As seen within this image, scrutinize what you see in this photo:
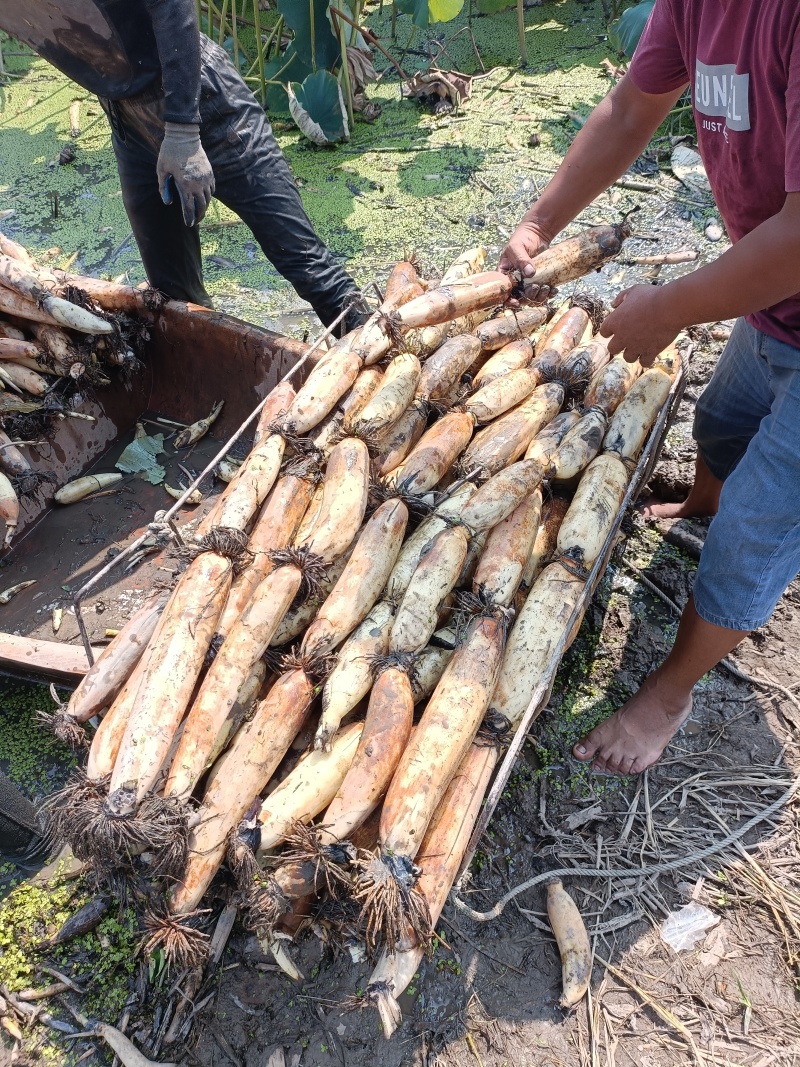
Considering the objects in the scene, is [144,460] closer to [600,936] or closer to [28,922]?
[28,922]

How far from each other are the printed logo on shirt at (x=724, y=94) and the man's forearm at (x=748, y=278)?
1.07ft

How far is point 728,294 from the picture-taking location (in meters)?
1.63

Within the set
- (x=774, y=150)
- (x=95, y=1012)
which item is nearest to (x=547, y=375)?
(x=774, y=150)

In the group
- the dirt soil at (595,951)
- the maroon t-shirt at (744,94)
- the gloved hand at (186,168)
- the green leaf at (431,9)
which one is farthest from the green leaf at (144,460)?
the green leaf at (431,9)

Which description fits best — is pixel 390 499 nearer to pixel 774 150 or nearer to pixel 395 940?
pixel 395 940

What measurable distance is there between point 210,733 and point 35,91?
23.4 ft

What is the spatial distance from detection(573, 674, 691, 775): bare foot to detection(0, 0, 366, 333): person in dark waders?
1782 millimetres

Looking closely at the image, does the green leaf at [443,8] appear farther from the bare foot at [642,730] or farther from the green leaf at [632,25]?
the bare foot at [642,730]

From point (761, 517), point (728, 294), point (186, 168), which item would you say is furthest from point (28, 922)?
point (186, 168)

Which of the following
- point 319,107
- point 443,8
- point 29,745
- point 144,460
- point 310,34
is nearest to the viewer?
point 29,745

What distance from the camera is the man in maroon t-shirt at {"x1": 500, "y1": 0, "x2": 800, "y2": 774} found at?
1542mm

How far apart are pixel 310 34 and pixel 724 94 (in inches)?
179

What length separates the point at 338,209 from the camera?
16.2ft

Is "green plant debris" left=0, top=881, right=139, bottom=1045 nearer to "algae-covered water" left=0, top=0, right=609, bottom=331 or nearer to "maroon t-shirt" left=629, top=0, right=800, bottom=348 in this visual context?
"maroon t-shirt" left=629, top=0, right=800, bottom=348
